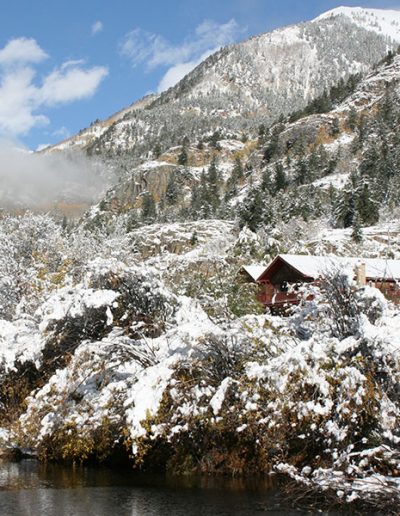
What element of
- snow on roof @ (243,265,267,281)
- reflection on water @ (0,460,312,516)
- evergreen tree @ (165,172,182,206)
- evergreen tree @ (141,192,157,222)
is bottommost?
reflection on water @ (0,460,312,516)

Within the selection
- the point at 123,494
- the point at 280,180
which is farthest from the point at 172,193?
the point at 123,494

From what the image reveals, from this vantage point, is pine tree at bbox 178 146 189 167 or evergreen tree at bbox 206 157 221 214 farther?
pine tree at bbox 178 146 189 167

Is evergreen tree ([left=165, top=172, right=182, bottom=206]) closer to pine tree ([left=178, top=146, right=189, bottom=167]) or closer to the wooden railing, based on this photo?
pine tree ([left=178, top=146, right=189, bottom=167])

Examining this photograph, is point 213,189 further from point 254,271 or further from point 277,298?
point 277,298

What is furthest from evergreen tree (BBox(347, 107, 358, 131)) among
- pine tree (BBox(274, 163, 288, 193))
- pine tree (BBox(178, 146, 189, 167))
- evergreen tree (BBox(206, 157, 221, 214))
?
pine tree (BBox(178, 146, 189, 167))

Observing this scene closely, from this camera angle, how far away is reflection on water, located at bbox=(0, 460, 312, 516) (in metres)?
13.7

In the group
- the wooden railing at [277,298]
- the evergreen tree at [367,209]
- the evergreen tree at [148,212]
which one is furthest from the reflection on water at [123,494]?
the evergreen tree at [148,212]

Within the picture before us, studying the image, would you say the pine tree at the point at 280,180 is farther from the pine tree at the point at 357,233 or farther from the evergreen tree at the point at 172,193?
the evergreen tree at the point at 172,193

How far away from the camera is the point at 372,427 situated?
603 inches

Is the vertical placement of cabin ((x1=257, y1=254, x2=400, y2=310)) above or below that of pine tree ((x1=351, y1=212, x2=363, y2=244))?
below

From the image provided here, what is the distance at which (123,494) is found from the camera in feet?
50.9

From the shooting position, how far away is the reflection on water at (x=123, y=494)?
1367 cm

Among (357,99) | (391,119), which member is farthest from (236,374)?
(357,99)

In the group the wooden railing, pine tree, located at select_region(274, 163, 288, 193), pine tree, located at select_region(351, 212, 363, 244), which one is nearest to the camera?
the wooden railing
